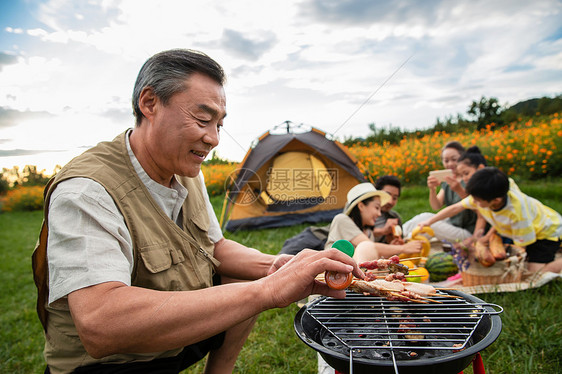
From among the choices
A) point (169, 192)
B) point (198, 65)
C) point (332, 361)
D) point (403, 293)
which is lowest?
point (332, 361)

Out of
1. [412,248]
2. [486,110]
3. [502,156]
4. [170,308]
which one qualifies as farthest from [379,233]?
[486,110]

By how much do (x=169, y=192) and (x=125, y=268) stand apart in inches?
21.3

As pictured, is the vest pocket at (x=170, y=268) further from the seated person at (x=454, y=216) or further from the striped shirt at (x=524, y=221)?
the seated person at (x=454, y=216)

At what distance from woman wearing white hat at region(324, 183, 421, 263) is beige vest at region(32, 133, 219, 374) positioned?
2015 millimetres

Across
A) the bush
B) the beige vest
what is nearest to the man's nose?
the beige vest

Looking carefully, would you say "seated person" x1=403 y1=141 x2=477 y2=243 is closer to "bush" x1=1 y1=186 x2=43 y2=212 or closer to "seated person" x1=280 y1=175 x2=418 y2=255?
"seated person" x1=280 y1=175 x2=418 y2=255

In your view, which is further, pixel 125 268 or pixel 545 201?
pixel 545 201

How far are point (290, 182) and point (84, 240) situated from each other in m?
6.07

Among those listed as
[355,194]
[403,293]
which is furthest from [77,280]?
[355,194]

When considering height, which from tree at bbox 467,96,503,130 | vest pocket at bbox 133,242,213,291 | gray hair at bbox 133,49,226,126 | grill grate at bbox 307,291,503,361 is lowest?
grill grate at bbox 307,291,503,361

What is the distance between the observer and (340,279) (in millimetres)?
1382

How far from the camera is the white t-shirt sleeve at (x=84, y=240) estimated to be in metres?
1.25

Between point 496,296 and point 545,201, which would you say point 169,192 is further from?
point 545,201

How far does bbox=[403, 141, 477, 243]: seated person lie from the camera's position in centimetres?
459
